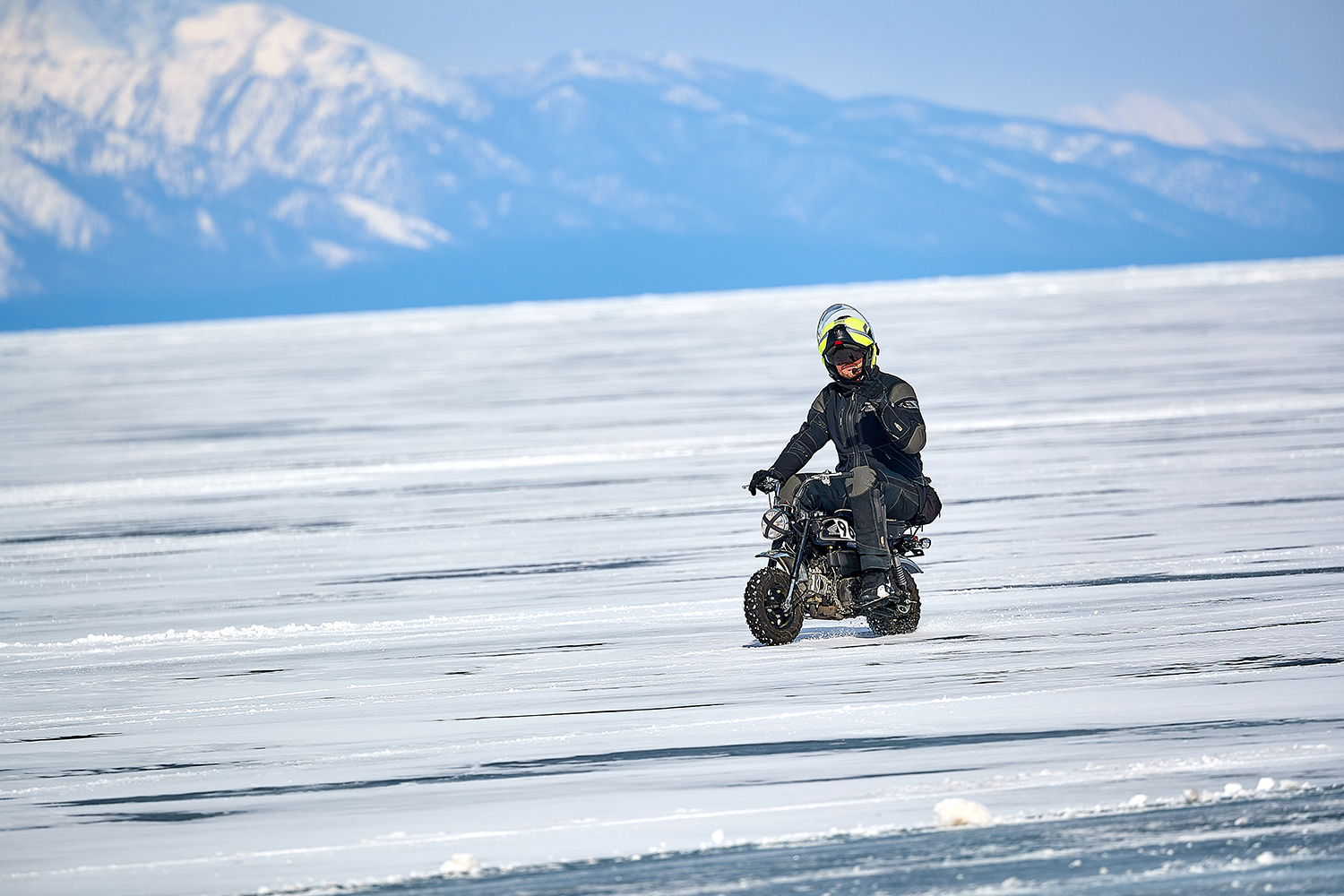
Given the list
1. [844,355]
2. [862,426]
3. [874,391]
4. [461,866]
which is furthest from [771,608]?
[461,866]

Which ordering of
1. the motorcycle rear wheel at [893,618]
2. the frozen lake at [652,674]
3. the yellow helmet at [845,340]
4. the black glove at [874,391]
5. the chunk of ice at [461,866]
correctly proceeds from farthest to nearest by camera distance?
the motorcycle rear wheel at [893,618], the black glove at [874,391], the yellow helmet at [845,340], the frozen lake at [652,674], the chunk of ice at [461,866]

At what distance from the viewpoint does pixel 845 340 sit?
7.49 meters

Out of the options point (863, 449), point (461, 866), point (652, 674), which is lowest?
point (461, 866)

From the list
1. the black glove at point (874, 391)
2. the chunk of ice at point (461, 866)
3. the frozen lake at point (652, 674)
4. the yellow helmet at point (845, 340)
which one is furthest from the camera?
the black glove at point (874, 391)

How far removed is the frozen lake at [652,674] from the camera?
15.7 ft

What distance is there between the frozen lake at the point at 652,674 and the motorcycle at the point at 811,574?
150mm

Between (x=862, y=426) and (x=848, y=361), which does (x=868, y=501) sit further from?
(x=848, y=361)

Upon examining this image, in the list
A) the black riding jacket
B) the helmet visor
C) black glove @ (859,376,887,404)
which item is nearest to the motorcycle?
the black riding jacket

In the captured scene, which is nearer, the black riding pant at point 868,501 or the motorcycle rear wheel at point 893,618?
the black riding pant at point 868,501

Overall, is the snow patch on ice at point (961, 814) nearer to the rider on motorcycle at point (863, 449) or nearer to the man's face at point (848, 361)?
the rider on motorcycle at point (863, 449)

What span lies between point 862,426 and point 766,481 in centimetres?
49

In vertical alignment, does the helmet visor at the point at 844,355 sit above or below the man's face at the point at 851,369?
above

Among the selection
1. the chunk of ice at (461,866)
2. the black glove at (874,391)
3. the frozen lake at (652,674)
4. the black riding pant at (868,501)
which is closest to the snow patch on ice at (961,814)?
the frozen lake at (652,674)

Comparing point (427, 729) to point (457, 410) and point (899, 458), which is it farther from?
point (457, 410)
